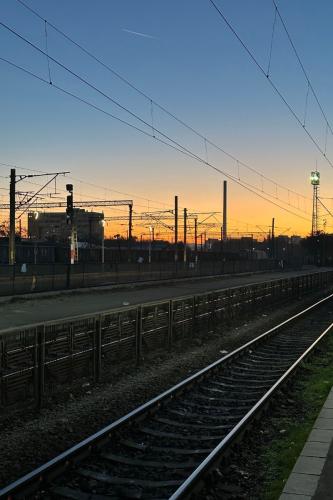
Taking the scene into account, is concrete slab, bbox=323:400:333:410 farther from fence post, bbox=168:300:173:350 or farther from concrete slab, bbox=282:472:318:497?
fence post, bbox=168:300:173:350

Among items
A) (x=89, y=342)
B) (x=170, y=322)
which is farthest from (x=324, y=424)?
(x=170, y=322)

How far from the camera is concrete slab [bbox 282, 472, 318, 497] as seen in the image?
16.9 ft

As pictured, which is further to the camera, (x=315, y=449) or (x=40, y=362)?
(x=40, y=362)

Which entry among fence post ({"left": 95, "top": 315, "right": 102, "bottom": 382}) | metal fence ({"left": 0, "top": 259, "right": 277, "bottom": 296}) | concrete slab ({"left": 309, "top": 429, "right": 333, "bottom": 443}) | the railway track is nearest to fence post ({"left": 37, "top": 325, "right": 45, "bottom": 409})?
the railway track

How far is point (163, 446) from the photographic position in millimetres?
7035

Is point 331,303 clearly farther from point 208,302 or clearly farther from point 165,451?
point 165,451

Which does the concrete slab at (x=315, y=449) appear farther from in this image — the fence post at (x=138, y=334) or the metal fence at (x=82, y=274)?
→ the metal fence at (x=82, y=274)

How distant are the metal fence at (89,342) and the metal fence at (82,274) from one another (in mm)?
16079

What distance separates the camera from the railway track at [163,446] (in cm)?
558

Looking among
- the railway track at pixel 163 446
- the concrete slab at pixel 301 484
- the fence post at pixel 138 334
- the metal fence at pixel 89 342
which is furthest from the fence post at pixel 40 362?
the concrete slab at pixel 301 484

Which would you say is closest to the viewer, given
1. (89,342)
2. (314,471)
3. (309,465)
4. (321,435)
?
(314,471)

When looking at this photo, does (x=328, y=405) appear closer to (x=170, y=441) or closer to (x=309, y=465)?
(x=170, y=441)

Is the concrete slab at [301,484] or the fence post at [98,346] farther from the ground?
the fence post at [98,346]

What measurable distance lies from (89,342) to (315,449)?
16.7ft
